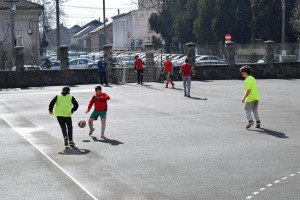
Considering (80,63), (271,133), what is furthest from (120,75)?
(271,133)

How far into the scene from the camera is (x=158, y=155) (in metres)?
14.1

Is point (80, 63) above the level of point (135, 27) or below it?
below

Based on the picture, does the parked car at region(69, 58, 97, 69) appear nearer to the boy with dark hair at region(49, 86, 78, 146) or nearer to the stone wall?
the stone wall

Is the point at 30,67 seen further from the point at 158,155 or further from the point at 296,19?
the point at 296,19

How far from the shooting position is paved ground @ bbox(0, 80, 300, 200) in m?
10.7

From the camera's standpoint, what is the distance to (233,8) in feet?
225

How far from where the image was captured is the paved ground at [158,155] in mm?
10727

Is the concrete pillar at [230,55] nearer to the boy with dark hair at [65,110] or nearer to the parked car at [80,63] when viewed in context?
the parked car at [80,63]

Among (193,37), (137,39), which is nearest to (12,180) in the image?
(193,37)

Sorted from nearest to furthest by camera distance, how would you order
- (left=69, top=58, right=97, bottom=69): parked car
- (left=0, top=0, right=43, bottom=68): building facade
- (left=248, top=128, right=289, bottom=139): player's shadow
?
(left=248, top=128, right=289, bottom=139): player's shadow < (left=69, top=58, right=97, bottom=69): parked car < (left=0, top=0, right=43, bottom=68): building facade

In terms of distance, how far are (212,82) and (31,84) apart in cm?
1050

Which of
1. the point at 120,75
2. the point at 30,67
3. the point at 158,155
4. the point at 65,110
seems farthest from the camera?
the point at 30,67

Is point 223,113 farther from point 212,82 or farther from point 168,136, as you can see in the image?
point 212,82

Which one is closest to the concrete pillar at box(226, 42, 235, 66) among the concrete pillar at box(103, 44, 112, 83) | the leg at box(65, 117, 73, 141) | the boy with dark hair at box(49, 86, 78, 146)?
the concrete pillar at box(103, 44, 112, 83)
